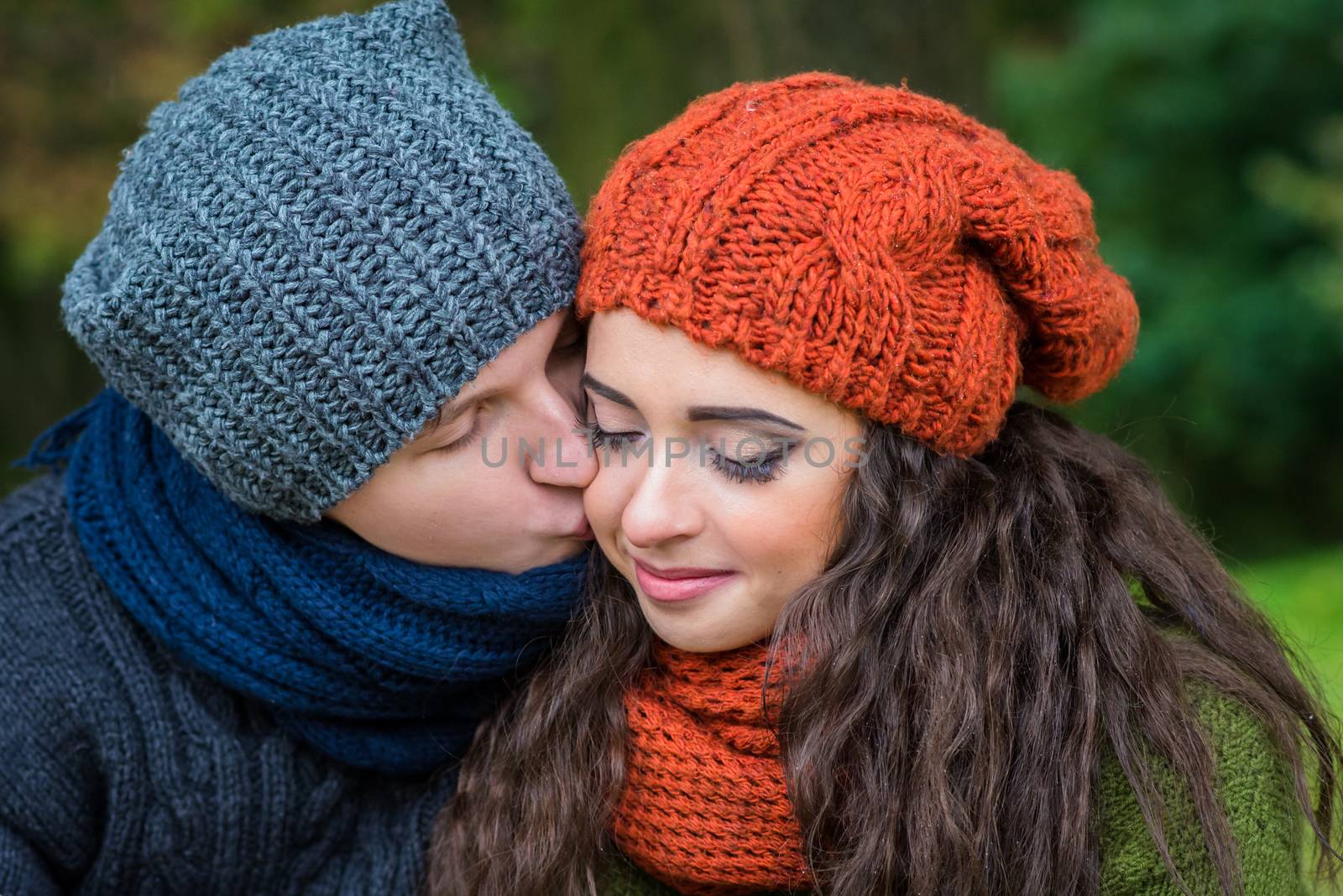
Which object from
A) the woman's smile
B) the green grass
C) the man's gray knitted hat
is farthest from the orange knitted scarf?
the green grass

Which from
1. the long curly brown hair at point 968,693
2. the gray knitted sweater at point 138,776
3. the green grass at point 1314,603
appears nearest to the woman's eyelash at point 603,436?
the long curly brown hair at point 968,693

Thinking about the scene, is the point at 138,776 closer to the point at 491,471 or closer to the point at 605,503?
the point at 491,471

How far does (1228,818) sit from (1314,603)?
94.9 inches

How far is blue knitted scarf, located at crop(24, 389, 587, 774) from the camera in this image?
8.12ft

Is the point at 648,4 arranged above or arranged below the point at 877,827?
above

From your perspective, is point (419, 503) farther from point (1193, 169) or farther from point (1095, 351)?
point (1193, 169)

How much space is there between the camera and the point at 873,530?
220 centimetres

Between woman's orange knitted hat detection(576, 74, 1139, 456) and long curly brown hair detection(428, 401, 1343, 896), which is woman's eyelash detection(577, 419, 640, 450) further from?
long curly brown hair detection(428, 401, 1343, 896)

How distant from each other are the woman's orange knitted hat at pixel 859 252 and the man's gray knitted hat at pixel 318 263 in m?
0.22

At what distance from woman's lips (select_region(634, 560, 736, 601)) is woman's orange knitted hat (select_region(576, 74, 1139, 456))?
0.39 m

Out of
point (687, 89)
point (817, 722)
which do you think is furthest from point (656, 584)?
point (687, 89)

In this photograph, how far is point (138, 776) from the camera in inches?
101

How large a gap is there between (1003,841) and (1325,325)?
5.87 metres

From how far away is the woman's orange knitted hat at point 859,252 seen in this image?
2.06 meters
